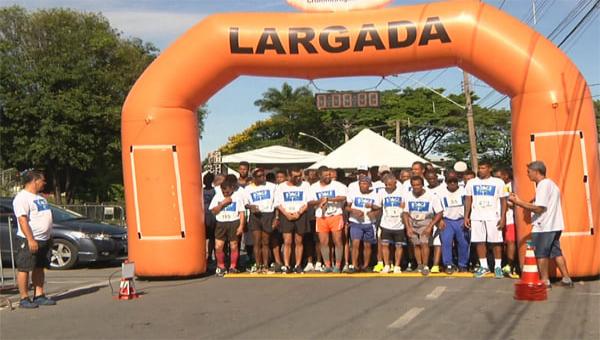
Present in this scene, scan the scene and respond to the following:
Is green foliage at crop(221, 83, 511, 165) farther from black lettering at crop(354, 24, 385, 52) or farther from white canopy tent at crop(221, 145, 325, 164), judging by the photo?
black lettering at crop(354, 24, 385, 52)

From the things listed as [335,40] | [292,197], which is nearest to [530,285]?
[292,197]

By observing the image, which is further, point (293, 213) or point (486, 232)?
point (293, 213)

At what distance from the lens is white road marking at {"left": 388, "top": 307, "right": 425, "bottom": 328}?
728 cm

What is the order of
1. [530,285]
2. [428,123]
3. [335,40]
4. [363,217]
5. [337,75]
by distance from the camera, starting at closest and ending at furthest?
1. [530,285]
2. [335,40]
3. [337,75]
4. [363,217]
5. [428,123]

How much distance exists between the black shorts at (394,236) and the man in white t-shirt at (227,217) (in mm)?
2342

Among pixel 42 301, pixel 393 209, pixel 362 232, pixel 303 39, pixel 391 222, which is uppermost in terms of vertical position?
pixel 303 39

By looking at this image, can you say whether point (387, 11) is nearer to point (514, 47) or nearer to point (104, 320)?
point (514, 47)

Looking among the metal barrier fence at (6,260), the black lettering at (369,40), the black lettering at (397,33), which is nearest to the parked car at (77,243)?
the metal barrier fence at (6,260)

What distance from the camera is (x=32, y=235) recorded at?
29.3ft

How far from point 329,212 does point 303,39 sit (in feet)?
9.41

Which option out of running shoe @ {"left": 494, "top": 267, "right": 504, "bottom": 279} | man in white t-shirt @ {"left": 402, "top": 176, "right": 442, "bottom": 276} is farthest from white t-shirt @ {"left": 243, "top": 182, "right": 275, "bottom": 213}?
running shoe @ {"left": 494, "top": 267, "right": 504, "bottom": 279}

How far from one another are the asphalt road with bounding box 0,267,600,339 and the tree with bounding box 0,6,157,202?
86.0ft

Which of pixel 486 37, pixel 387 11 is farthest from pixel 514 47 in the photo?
pixel 387 11

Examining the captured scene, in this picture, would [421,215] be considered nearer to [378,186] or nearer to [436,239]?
[436,239]
